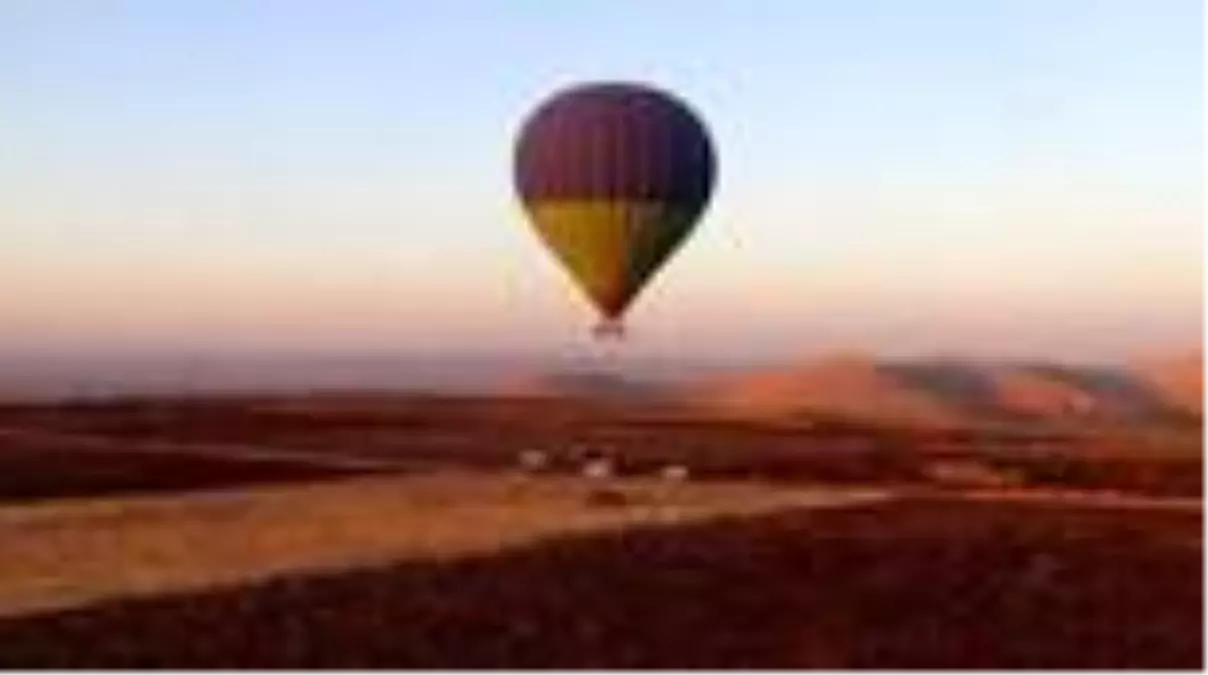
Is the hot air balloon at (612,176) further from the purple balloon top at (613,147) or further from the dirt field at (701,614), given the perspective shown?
the dirt field at (701,614)

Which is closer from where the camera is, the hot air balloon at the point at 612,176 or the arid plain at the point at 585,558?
the arid plain at the point at 585,558

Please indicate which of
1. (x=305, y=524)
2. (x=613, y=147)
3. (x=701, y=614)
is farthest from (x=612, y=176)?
(x=701, y=614)

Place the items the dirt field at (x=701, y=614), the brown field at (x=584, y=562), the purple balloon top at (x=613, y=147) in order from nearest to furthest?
the dirt field at (x=701, y=614) < the brown field at (x=584, y=562) < the purple balloon top at (x=613, y=147)

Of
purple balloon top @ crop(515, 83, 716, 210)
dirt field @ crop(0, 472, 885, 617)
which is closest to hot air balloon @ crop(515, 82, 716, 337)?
purple balloon top @ crop(515, 83, 716, 210)

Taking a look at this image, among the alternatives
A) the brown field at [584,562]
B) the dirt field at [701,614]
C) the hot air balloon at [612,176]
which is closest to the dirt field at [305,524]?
the brown field at [584,562]

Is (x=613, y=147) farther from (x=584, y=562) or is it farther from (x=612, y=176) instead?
(x=584, y=562)

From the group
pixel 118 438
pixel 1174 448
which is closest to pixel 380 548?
pixel 118 438

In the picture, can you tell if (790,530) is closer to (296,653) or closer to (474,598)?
(474,598)
